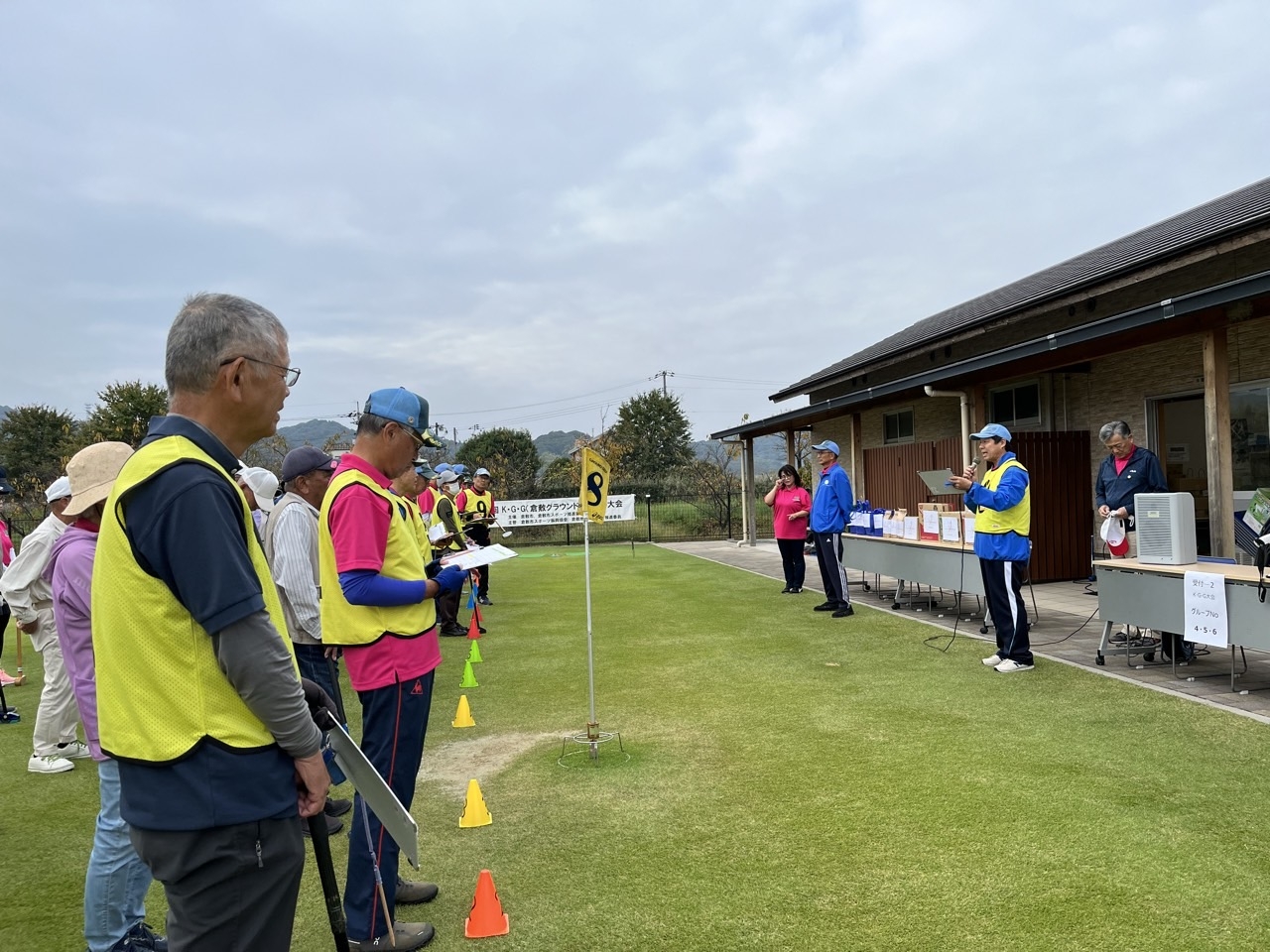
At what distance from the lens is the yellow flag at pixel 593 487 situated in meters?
5.66

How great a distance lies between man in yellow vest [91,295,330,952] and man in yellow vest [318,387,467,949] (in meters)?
1.13

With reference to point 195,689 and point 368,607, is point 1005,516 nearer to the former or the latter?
point 368,607

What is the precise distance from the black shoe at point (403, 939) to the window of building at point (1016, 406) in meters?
13.1

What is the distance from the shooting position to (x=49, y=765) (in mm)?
5578

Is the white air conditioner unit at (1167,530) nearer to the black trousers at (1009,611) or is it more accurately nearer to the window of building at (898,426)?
the black trousers at (1009,611)

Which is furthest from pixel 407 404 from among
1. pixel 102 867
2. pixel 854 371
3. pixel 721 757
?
pixel 854 371

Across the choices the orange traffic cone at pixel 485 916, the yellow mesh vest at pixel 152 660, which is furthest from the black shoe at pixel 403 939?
the yellow mesh vest at pixel 152 660

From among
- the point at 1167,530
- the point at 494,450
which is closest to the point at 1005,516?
the point at 1167,530

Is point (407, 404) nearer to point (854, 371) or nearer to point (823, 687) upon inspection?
point (823, 687)

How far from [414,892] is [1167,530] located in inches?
251

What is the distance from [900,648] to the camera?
8312mm

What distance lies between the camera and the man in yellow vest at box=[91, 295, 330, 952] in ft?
5.48

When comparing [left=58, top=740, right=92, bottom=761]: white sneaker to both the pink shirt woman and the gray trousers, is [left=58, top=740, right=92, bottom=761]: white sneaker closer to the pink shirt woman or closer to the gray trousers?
the gray trousers

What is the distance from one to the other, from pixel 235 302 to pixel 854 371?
1764 cm
